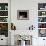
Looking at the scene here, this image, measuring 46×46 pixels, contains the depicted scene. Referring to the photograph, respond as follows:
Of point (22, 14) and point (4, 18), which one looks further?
point (4, 18)

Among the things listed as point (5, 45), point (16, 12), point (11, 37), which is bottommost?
point (5, 45)

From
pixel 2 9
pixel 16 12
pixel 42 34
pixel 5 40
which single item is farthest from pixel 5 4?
pixel 42 34

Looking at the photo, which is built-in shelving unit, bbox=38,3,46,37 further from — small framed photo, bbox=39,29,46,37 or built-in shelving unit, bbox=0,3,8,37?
built-in shelving unit, bbox=0,3,8,37

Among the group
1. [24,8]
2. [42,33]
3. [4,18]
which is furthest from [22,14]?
[42,33]

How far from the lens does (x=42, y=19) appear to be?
6387 mm

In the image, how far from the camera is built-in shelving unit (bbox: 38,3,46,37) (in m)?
6.34

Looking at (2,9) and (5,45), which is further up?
(2,9)

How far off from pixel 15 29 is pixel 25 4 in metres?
1.40

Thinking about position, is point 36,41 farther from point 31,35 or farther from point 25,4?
point 25,4

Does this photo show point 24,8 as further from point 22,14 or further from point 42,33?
point 42,33

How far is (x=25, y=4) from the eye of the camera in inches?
247

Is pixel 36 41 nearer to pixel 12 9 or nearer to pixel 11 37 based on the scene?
pixel 11 37

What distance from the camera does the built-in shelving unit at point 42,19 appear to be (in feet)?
20.8

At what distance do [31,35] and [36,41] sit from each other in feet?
1.40
